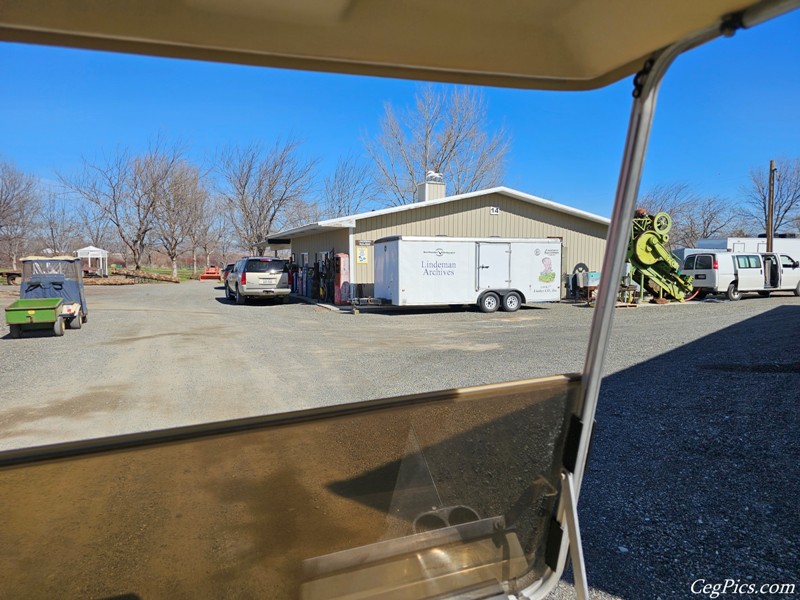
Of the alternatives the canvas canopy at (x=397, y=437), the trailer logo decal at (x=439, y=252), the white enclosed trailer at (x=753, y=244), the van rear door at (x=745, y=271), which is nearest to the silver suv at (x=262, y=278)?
the trailer logo decal at (x=439, y=252)

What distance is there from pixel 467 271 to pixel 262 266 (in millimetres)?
8480

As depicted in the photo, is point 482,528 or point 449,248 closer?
point 482,528

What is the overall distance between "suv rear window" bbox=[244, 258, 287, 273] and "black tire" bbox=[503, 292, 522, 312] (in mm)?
9051

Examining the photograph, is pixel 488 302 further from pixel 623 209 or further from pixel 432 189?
pixel 623 209

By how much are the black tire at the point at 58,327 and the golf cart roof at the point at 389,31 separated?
12.6 meters

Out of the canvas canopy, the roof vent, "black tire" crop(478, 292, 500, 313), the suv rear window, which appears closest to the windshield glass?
the suv rear window

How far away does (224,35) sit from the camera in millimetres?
1425

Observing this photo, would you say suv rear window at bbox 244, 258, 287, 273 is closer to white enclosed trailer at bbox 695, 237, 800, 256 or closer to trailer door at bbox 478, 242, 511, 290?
trailer door at bbox 478, 242, 511, 290

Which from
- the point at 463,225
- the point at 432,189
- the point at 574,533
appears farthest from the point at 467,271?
the point at 574,533

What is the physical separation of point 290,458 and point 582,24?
4.84ft

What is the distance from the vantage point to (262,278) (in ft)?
68.2

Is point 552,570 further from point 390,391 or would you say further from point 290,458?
point 390,391

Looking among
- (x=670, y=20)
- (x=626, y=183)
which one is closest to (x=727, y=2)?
(x=670, y=20)

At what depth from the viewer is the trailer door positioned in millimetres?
17328
